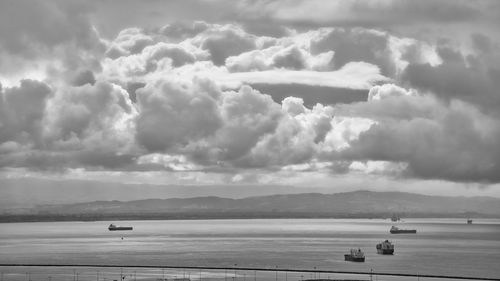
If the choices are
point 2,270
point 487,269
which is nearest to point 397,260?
point 487,269

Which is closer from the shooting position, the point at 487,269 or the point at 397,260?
the point at 487,269

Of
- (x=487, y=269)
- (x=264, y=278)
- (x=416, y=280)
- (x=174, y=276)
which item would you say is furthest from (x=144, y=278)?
(x=487, y=269)

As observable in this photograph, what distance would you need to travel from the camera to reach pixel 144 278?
460ft

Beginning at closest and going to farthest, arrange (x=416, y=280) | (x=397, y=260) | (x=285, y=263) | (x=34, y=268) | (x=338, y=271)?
(x=416, y=280) → (x=338, y=271) → (x=34, y=268) → (x=285, y=263) → (x=397, y=260)

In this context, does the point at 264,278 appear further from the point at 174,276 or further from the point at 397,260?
the point at 397,260

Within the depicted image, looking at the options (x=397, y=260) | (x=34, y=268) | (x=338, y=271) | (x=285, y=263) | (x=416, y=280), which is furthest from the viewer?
(x=397, y=260)

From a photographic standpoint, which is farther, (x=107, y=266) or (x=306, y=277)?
(x=107, y=266)

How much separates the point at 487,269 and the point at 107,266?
91644mm

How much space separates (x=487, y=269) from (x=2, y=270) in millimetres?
114830

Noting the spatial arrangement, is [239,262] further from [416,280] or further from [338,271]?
[416,280]

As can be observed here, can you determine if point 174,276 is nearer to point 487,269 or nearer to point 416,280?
point 416,280

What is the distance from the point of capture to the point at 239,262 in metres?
184

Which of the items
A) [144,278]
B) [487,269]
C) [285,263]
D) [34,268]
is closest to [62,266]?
[34,268]

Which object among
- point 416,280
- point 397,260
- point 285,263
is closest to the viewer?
point 416,280
